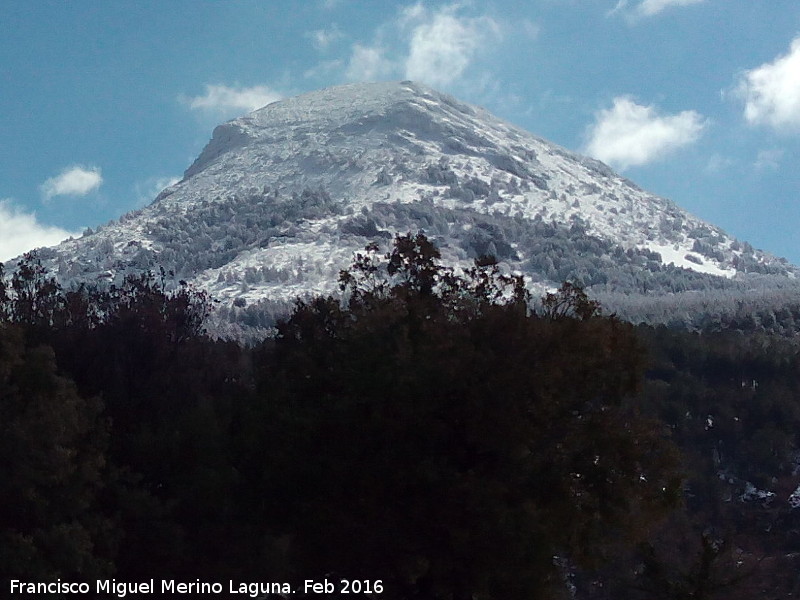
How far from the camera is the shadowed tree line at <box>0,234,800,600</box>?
1794 cm

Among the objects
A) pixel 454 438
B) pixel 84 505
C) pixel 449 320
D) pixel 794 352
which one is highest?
pixel 794 352

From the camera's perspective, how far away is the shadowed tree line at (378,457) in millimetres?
17938

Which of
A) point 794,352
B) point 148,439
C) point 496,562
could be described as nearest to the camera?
point 496,562

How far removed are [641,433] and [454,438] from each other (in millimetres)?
3439

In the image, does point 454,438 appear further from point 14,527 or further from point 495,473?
point 14,527

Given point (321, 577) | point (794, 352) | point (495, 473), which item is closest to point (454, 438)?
point (495, 473)

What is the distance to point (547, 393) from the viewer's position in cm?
1878

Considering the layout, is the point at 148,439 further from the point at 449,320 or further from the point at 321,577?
the point at 449,320

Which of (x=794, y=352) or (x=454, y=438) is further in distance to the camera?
(x=794, y=352)

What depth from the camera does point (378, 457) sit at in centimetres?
1906

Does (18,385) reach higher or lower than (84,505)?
higher

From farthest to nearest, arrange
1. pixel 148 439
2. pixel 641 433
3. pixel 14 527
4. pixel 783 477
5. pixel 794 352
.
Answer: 1. pixel 794 352
2. pixel 783 477
3. pixel 148 439
4. pixel 641 433
5. pixel 14 527

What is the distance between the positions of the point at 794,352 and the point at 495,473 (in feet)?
207

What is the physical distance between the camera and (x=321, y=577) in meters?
19.7
